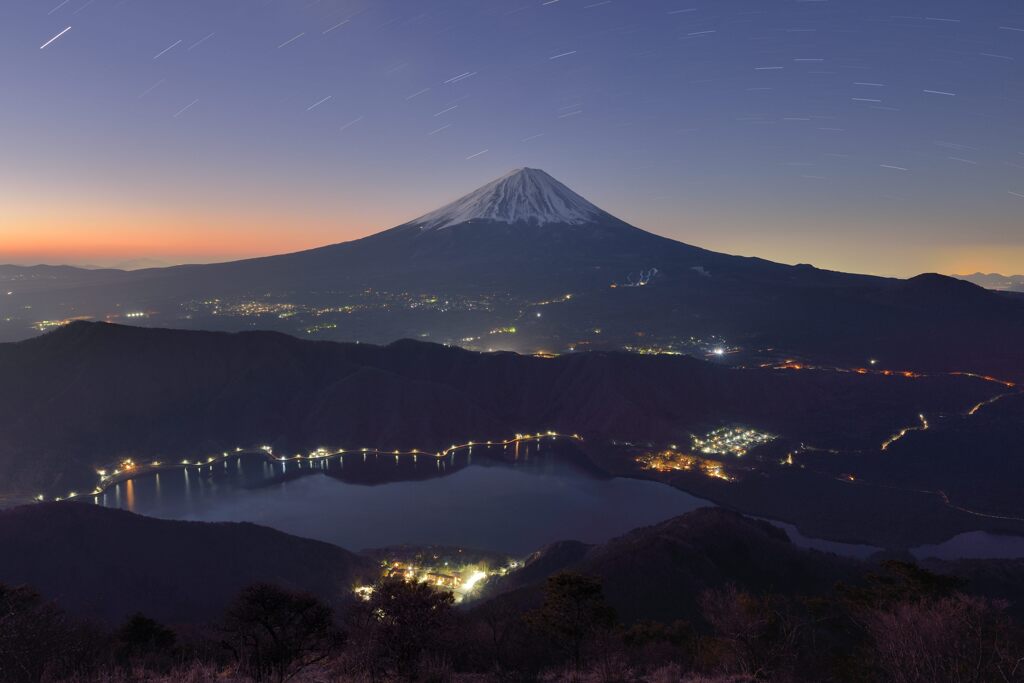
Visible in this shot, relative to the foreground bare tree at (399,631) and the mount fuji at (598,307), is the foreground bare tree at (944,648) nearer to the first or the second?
the foreground bare tree at (399,631)

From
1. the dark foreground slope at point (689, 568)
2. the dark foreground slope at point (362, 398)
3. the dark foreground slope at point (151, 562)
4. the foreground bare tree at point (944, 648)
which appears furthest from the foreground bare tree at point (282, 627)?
the dark foreground slope at point (362, 398)

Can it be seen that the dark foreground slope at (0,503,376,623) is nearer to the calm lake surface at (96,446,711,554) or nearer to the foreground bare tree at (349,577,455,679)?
the calm lake surface at (96,446,711,554)

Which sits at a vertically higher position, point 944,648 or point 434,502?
point 944,648

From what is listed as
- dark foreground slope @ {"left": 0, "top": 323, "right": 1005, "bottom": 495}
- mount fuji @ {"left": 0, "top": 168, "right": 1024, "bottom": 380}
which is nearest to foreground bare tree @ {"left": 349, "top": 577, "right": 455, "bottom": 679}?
dark foreground slope @ {"left": 0, "top": 323, "right": 1005, "bottom": 495}

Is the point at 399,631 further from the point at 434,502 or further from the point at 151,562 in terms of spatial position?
the point at 434,502

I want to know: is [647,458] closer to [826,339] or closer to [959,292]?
[826,339]

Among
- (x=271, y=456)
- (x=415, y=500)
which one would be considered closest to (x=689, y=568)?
(x=415, y=500)
